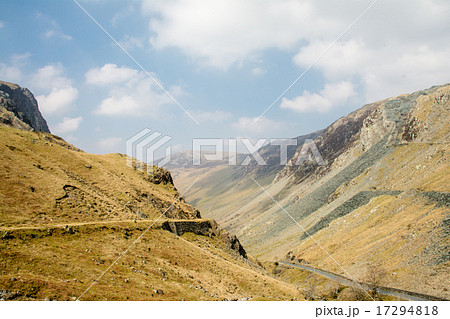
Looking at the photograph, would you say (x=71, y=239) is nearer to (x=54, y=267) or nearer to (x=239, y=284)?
(x=54, y=267)

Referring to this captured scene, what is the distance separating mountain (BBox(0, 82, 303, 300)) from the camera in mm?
27766

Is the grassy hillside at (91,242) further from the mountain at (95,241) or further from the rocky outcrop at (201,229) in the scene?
the rocky outcrop at (201,229)

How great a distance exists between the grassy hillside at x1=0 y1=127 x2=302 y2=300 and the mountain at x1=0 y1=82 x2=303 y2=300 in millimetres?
111

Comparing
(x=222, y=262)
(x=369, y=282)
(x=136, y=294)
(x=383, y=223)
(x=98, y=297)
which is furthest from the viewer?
(x=383, y=223)

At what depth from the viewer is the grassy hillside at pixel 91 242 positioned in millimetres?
27703

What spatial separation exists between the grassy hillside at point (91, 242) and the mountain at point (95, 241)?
0.11 meters

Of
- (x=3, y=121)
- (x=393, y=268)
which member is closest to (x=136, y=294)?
(x=393, y=268)

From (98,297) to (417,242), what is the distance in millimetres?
98771

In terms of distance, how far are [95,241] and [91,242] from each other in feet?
2.12

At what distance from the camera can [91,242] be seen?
1479 inches

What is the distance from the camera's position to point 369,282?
270 ft
